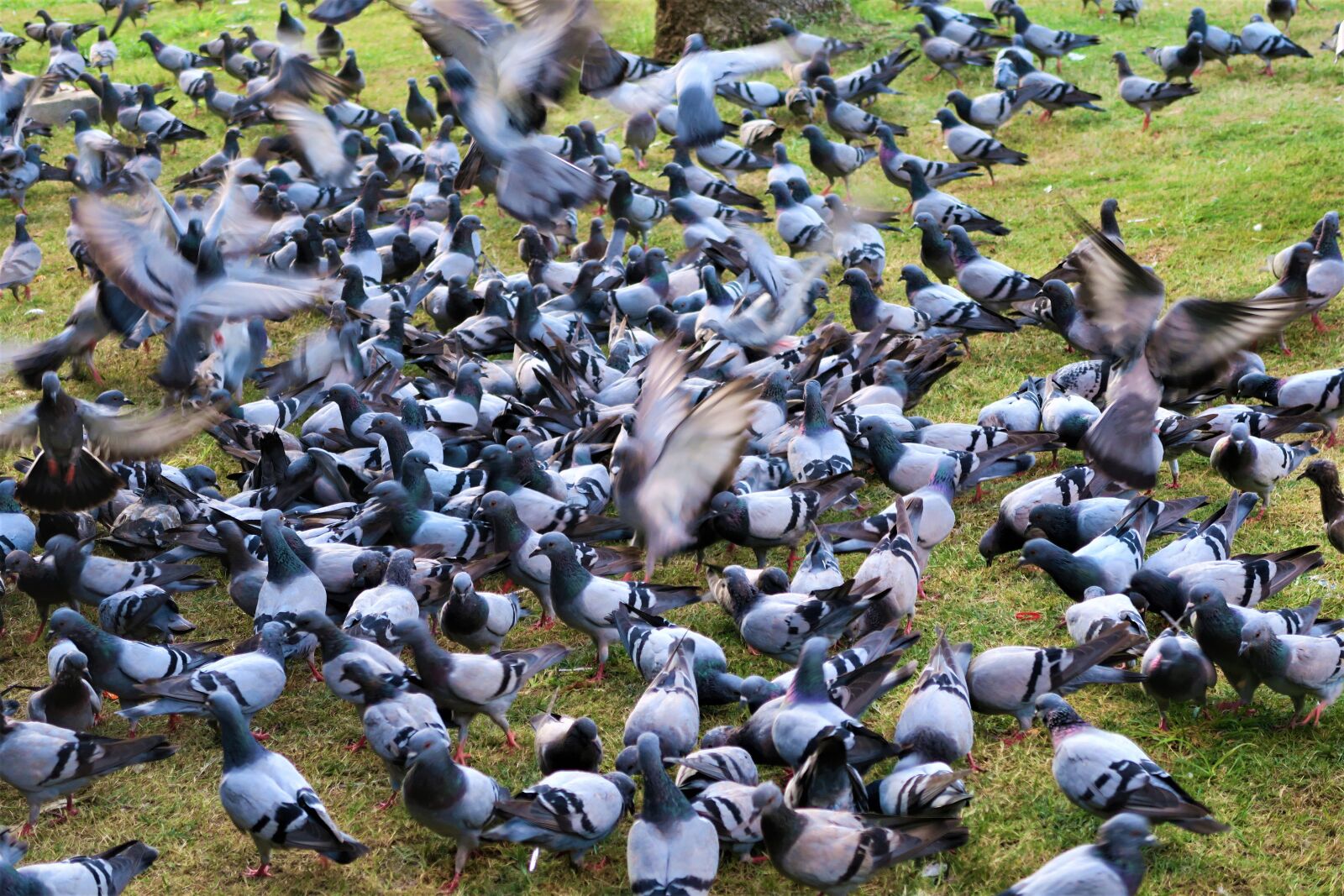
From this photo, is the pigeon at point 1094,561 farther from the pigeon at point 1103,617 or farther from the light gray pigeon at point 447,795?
the light gray pigeon at point 447,795

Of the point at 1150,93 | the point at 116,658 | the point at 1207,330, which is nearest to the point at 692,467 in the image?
the point at 1207,330

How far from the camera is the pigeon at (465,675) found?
496 cm

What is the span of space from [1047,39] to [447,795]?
12.5 m

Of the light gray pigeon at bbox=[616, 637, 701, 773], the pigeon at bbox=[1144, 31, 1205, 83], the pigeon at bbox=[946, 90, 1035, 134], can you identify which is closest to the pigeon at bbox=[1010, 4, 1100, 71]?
the pigeon at bbox=[1144, 31, 1205, 83]

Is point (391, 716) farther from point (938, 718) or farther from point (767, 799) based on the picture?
point (938, 718)

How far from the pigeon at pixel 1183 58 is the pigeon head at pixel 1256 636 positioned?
9.89 m

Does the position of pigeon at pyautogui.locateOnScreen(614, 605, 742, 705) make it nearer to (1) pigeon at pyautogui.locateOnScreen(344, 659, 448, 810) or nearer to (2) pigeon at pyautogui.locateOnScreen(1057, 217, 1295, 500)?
(1) pigeon at pyautogui.locateOnScreen(344, 659, 448, 810)

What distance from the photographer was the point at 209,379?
8.01 metres

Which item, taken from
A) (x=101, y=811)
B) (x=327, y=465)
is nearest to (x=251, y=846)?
(x=101, y=811)

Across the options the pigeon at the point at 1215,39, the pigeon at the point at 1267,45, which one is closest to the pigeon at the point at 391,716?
the pigeon at the point at 1215,39

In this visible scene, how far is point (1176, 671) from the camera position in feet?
15.5

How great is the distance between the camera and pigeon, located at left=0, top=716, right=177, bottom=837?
4629 mm

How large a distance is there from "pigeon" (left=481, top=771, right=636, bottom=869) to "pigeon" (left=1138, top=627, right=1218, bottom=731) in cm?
210

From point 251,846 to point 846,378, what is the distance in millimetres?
4491
